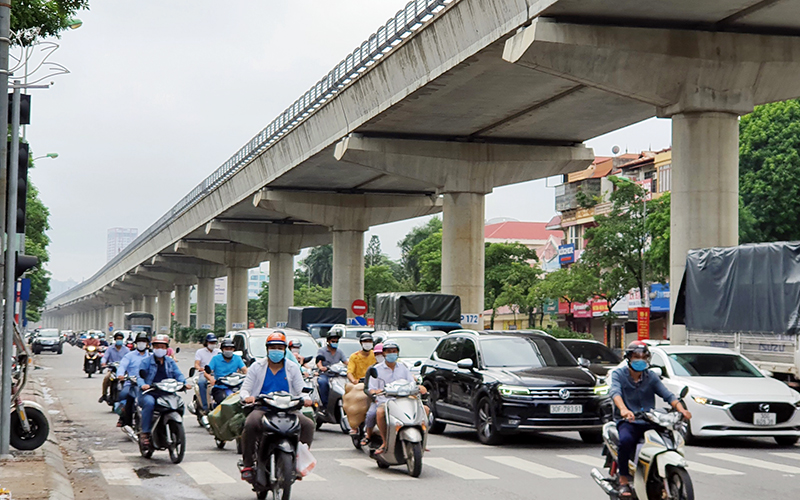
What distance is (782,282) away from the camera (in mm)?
19359

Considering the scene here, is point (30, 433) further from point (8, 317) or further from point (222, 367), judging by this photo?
point (222, 367)

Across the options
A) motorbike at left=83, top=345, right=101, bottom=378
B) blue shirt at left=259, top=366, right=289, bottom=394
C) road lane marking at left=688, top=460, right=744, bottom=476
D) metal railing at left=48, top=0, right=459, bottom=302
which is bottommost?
motorbike at left=83, top=345, right=101, bottom=378

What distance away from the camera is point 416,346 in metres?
21.3

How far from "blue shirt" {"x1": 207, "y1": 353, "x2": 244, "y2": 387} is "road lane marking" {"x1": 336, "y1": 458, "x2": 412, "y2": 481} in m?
2.45

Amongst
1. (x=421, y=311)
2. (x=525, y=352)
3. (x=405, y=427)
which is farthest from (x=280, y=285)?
(x=405, y=427)

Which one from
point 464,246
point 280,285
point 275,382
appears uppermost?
point 464,246

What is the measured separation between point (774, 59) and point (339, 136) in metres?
17.9

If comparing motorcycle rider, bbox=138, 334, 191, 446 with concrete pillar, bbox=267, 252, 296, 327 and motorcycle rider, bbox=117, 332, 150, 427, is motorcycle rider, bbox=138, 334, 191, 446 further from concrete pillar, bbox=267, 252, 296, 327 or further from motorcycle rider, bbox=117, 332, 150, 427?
concrete pillar, bbox=267, 252, 296, 327

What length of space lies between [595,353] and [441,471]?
10153 millimetres

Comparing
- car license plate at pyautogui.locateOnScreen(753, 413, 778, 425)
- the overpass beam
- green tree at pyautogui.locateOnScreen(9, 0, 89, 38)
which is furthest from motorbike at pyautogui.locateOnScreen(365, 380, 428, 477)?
the overpass beam

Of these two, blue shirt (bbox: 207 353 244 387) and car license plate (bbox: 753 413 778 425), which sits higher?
blue shirt (bbox: 207 353 244 387)

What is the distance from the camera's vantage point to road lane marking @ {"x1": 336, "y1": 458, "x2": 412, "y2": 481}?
12.4 meters

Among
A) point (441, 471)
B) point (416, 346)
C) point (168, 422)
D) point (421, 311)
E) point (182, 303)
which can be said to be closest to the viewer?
point (441, 471)

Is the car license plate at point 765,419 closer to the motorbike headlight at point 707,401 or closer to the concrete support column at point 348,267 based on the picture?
the motorbike headlight at point 707,401
